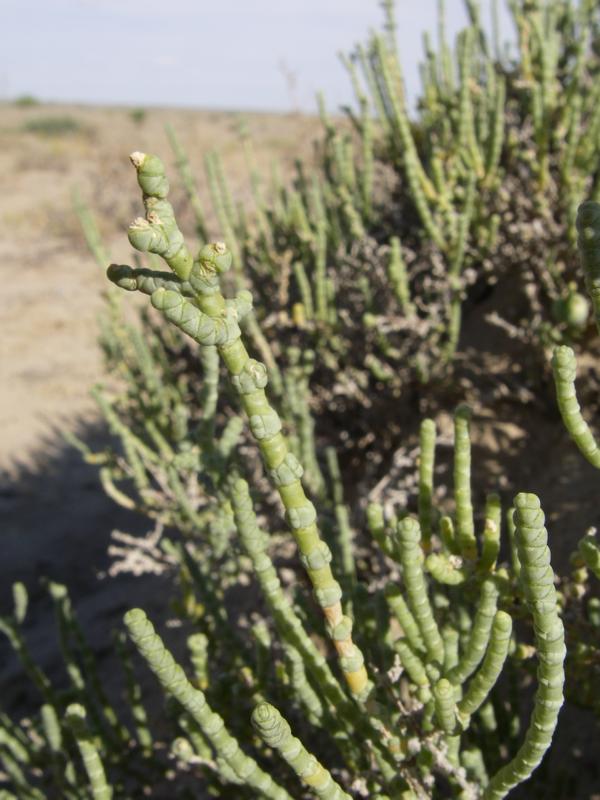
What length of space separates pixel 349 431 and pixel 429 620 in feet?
6.31

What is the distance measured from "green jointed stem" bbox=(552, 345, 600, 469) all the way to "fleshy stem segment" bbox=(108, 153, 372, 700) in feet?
1.34

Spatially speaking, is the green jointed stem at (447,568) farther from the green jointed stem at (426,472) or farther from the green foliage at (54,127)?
the green foliage at (54,127)

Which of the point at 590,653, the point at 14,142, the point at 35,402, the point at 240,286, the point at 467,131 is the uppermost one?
the point at 14,142

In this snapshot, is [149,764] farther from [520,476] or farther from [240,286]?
[240,286]

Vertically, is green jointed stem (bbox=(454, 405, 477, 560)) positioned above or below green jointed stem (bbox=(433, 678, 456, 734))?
above

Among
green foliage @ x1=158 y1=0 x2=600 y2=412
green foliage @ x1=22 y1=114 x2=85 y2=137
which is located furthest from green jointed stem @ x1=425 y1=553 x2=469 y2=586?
green foliage @ x1=22 y1=114 x2=85 y2=137

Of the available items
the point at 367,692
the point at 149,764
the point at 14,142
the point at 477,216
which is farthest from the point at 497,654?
the point at 14,142

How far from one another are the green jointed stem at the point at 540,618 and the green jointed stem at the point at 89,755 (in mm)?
793

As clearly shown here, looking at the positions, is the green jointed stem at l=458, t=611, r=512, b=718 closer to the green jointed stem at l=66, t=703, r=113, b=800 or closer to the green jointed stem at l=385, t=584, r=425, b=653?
the green jointed stem at l=385, t=584, r=425, b=653

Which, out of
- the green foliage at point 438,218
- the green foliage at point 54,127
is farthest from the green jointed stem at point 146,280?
the green foliage at point 54,127

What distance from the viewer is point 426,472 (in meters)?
1.37

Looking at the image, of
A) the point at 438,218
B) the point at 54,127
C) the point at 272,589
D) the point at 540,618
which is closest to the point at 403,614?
the point at 272,589

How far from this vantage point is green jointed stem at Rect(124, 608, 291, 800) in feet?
3.21

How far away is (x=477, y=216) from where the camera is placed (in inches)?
104
